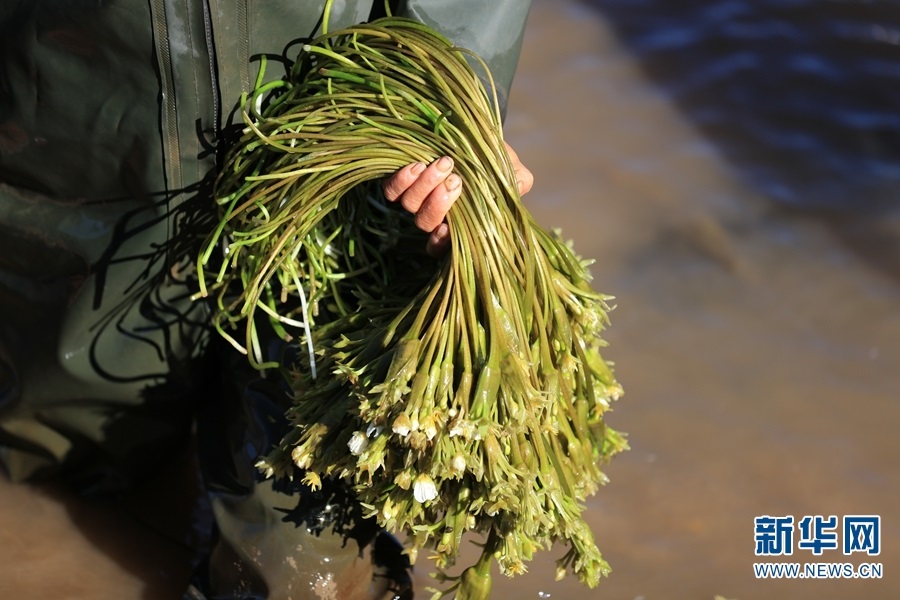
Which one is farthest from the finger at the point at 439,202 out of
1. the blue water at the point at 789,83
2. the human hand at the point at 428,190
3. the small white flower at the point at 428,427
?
the blue water at the point at 789,83

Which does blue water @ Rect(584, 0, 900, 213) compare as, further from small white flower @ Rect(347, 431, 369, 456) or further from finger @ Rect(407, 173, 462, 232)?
small white flower @ Rect(347, 431, 369, 456)

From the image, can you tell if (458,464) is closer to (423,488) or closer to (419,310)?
(423,488)

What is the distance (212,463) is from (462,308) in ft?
2.68

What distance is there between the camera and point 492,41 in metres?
1.83

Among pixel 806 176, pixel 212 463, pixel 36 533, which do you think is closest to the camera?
pixel 212 463

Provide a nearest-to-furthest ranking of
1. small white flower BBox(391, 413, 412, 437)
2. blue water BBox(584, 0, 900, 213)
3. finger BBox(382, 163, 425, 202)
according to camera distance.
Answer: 1. small white flower BBox(391, 413, 412, 437)
2. finger BBox(382, 163, 425, 202)
3. blue water BBox(584, 0, 900, 213)

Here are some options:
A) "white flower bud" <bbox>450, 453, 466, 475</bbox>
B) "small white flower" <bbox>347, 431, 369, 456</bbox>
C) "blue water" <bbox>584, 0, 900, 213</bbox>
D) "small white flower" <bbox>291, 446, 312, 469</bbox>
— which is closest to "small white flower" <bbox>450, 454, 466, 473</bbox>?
"white flower bud" <bbox>450, 453, 466, 475</bbox>

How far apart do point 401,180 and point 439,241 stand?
0.13 m

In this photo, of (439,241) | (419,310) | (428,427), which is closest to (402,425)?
(428,427)

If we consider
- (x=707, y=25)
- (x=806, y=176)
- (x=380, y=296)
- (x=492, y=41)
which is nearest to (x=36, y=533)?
(x=380, y=296)

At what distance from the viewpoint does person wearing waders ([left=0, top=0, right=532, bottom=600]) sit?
1.64 m

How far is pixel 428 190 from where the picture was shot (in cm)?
156

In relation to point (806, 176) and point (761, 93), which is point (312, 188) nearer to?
point (806, 176)

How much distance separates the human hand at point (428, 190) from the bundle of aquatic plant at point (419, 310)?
2 cm
